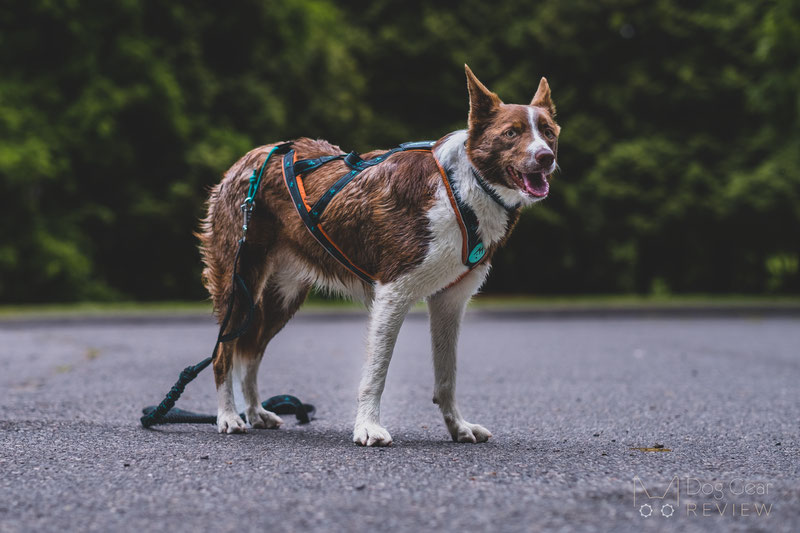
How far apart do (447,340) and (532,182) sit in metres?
1.06

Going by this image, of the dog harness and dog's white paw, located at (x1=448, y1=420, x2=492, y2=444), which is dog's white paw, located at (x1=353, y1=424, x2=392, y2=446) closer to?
dog's white paw, located at (x1=448, y1=420, x2=492, y2=444)

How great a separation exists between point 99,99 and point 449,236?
18.6 m

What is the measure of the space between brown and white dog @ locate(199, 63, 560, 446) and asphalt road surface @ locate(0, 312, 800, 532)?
1.31 feet

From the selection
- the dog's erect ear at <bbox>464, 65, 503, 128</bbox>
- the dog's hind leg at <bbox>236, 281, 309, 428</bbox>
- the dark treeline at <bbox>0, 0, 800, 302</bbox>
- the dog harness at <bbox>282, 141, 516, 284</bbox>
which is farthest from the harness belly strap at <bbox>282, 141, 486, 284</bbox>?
the dark treeline at <bbox>0, 0, 800, 302</bbox>

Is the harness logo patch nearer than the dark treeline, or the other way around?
the harness logo patch

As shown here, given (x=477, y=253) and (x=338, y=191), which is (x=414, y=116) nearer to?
(x=338, y=191)

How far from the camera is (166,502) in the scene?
331 cm

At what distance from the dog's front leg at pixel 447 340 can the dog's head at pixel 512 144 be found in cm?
65

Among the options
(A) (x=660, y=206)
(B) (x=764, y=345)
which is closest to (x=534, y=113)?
(B) (x=764, y=345)

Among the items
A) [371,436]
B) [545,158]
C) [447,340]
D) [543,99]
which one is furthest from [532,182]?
[371,436]

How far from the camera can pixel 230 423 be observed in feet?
16.5

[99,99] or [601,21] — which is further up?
[601,21]

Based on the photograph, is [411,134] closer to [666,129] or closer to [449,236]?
[666,129]

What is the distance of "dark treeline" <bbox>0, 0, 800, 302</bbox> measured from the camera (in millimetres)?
21312
